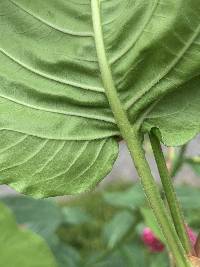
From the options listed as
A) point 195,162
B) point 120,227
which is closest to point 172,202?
point 195,162

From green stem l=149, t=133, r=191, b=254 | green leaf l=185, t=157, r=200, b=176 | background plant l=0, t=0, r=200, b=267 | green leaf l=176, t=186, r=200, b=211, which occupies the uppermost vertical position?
green leaf l=185, t=157, r=200, b=176

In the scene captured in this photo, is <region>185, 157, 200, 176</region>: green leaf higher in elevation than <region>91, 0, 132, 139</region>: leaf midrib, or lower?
higher

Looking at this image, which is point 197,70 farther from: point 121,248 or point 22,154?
point 121,248

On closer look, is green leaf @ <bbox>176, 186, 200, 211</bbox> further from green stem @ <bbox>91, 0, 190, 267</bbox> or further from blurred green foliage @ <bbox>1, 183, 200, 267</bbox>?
green stem @ <bbox>91, 0, 190, 267</bbox>

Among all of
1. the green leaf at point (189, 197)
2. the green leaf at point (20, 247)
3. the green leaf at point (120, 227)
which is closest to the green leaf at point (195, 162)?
the green leaf at point (189, 197)

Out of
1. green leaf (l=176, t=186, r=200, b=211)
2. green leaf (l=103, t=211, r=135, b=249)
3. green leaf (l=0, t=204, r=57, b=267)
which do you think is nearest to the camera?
green leaf (l=0, t=204, r=57, b=267)

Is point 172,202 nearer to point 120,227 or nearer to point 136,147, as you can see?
point 136,147

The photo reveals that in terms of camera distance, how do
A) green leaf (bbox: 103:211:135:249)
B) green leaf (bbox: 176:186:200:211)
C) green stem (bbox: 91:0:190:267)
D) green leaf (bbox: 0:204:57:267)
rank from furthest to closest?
1. green leaf (bbox: 103:211:135:249)
2. green leaf (bbox: 176:186:200:211)
3. green leaf (bbox: 0:204:57:267)
4. green stem (bbox: 91:0:190:267)

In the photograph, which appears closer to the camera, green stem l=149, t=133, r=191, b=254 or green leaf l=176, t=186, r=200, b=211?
green stem l=149, t=133, r=191, b=254

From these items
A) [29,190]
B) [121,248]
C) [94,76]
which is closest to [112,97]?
[94,76]

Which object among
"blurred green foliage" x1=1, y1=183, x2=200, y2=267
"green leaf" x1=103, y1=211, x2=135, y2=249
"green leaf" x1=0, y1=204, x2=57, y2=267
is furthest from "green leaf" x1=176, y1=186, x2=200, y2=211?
"green leaf" x1=0, y1=204, x2=57, y2=267
